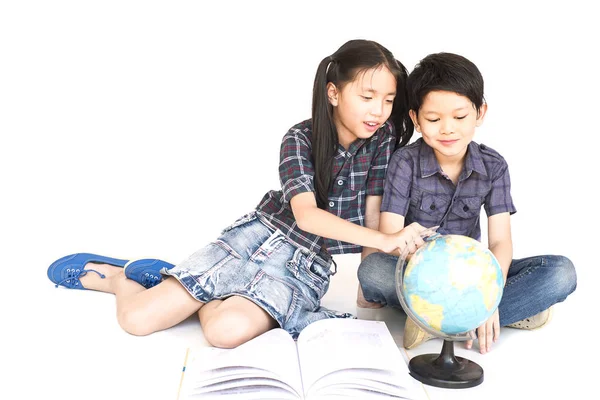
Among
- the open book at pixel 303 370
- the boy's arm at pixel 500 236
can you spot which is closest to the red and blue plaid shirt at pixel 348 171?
the boy's arm at pixel 500 236

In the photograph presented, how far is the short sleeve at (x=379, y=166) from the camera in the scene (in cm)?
361

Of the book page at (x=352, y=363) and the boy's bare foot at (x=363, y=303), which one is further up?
the book page at (x=352, y=363)

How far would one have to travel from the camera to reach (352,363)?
2.74 m

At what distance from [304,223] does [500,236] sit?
89cm

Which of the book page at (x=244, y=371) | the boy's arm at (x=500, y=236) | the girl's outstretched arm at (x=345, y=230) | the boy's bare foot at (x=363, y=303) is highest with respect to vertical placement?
the girl's outstretched arm at (x=345, y=230)

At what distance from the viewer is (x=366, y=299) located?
3615 millimetres

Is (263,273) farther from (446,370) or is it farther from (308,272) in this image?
(446,370)

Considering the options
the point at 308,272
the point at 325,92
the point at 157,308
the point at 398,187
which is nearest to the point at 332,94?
the point at 325,92

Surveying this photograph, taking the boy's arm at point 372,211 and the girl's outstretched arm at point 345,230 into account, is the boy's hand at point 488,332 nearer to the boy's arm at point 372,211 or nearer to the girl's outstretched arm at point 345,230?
the girl's outstretched arm at point 345,230

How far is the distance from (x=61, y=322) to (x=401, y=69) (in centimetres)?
195

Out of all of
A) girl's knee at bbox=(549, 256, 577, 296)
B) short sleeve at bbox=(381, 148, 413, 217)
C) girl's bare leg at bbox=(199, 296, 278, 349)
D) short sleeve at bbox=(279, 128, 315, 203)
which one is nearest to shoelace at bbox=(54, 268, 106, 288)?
girl's bare leg at bbox=(199, 296, 278, 349)

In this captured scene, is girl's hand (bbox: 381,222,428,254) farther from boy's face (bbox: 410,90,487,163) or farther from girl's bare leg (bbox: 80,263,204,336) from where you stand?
girl's bare leg (bbox: 80,263,204,336)

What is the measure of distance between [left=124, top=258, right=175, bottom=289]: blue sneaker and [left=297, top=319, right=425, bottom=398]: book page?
1062 mm

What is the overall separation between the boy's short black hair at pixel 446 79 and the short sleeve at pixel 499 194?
1.07 feet
